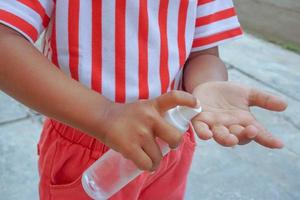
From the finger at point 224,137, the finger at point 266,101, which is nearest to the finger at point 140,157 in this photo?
the finger at point 224,137

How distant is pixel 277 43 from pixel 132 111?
338 cm

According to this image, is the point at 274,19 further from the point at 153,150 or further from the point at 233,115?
the point at 153,150

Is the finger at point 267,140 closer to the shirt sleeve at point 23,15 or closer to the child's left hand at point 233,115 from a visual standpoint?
the child's left hand at point 233,115

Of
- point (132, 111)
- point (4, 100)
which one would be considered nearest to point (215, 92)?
point (132, 111)

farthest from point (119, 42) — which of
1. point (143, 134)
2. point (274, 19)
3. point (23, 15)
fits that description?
point (274, 19)

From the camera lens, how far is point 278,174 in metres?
2.34

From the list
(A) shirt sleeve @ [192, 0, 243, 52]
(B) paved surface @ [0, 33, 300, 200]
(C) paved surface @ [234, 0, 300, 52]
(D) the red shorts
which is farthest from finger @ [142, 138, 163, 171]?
(C) paved surface @ [234, 0, 300, 52]

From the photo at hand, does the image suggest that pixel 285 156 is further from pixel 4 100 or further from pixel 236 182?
pixel 4 100

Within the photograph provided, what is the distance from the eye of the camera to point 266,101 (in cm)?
94

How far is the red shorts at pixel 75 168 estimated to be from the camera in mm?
1119

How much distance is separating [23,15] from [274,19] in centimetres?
417

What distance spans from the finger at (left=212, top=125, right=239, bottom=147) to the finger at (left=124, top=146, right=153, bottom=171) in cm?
11

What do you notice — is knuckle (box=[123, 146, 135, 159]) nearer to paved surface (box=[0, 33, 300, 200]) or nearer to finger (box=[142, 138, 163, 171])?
finger (box=[142, 138, 163, 171])

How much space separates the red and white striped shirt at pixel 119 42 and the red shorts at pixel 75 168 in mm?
118
